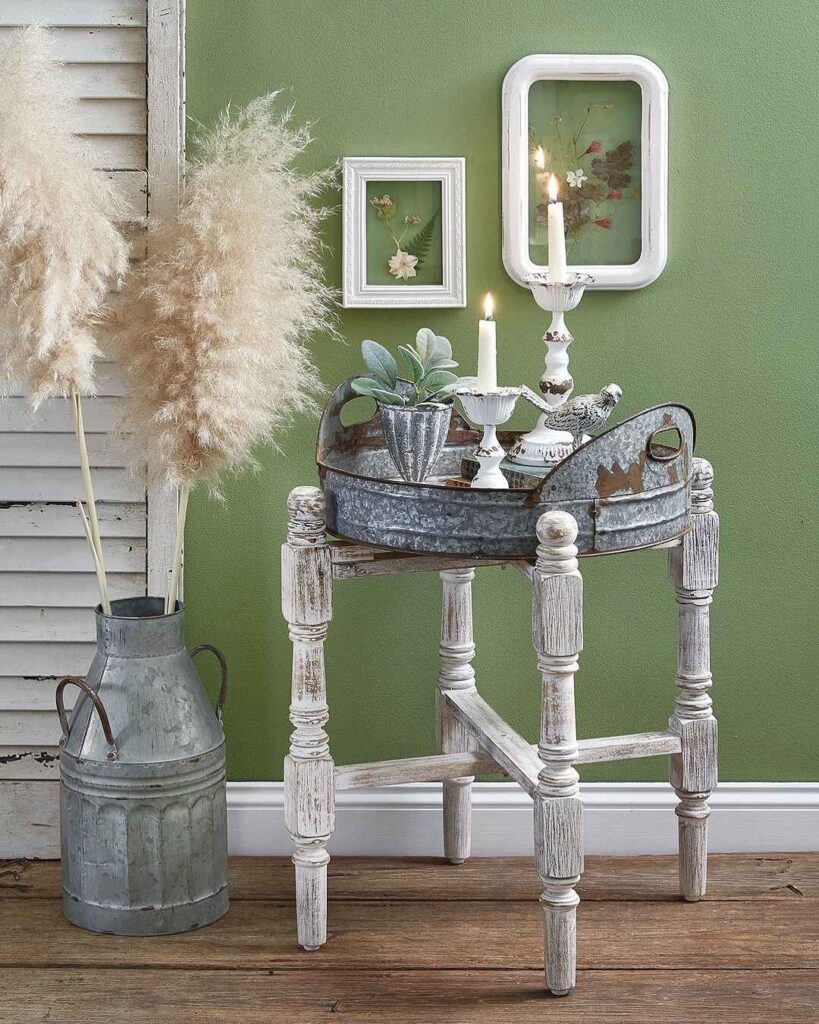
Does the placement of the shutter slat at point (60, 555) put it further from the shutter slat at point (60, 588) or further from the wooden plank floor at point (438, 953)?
the wooden plank floor at point (438, 953)

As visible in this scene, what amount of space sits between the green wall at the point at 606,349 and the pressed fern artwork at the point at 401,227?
0.22 feet

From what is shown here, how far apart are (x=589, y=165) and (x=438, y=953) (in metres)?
1.42

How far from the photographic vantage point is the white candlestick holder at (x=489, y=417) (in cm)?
176

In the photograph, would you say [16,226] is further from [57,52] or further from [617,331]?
[617,331]

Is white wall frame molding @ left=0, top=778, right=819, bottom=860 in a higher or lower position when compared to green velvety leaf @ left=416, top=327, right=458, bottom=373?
lower

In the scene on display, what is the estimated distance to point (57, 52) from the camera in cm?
209

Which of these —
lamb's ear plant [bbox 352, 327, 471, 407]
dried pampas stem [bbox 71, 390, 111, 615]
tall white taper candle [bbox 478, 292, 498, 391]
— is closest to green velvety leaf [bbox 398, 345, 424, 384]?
lamb's ear plant [bbox 352, 327, 471, 407]

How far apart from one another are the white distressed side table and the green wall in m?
0.16

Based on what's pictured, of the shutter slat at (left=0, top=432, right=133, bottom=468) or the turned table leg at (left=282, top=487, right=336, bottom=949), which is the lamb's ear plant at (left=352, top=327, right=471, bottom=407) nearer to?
the turned table leg at (left=282, top=487, right=336, bottom=949)

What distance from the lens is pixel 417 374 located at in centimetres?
186

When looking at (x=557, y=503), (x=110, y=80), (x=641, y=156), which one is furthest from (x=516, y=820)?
(x=110, y=80)

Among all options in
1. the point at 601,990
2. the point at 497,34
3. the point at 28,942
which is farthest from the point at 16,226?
the point at 601,990

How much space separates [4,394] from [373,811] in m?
1.05

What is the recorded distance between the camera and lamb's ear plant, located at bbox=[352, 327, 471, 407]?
6.03ft
